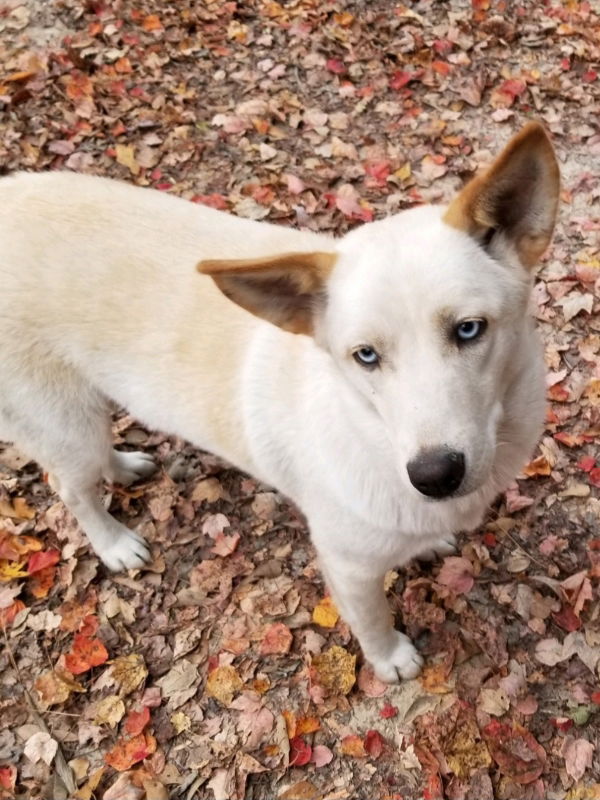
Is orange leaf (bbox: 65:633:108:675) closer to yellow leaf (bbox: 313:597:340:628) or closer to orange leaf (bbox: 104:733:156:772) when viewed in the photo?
orange leaf (bbox: 104:733:156:772)

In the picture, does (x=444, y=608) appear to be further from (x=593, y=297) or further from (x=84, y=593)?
(x=593, y=297)

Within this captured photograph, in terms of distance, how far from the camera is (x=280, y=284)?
233 centimetres

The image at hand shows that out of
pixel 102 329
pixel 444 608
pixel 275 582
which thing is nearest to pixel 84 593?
pixel 275 582

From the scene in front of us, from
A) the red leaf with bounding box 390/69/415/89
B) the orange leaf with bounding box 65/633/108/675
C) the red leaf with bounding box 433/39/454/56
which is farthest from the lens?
the red leaf with bounding box 433/39/454/56

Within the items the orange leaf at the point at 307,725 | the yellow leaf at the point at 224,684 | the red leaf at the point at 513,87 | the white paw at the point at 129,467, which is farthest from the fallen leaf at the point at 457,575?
the red leaf at the point at 513,87

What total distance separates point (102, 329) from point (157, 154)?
354 cm

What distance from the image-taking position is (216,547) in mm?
4039

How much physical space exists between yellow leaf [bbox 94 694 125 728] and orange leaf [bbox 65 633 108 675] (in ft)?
0.64

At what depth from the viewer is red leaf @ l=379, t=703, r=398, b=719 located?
3379 millimetres

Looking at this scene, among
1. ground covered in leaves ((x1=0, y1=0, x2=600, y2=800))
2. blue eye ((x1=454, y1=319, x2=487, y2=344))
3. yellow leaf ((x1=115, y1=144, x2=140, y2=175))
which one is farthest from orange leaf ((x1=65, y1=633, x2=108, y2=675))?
yellow leaf ((x1=115, y1=144, x2=140, y2=175))

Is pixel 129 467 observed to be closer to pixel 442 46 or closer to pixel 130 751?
pixel 130 751

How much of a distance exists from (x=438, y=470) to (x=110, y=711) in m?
2.41

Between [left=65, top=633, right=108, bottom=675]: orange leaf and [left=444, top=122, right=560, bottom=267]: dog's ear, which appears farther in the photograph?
[left=65, top=633, right=108, bottom=675]: orange leaf

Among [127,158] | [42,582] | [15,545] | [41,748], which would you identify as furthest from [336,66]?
[41,748]
